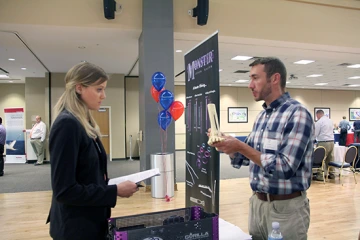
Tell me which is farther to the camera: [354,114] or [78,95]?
[354,114]

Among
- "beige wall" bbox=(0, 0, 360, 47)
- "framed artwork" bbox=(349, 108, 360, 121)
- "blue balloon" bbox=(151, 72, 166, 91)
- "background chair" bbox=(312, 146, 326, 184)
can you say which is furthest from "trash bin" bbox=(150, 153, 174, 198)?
"framed artwork" bbox=(349, 108, 360, 121)

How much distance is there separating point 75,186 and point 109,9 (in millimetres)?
5133

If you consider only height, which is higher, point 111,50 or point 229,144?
point 111,50

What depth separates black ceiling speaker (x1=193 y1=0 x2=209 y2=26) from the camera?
19.6 feet

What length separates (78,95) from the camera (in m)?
1.38

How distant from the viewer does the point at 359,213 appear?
15.0 feet

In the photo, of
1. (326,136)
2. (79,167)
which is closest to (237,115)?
(326,136)

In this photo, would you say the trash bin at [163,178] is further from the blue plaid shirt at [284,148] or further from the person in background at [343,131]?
the person in background at [343,131]

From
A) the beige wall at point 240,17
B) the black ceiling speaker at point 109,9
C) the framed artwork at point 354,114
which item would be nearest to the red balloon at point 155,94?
the beige wall at point 240,17

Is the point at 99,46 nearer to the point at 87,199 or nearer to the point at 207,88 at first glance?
the point at 207,88

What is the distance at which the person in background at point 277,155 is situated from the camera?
144 cm

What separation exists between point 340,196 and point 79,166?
5772 millimetres

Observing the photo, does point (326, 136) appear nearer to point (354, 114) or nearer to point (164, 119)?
point (164, 119)

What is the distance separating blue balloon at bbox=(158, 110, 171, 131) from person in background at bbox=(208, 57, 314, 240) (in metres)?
3.87
